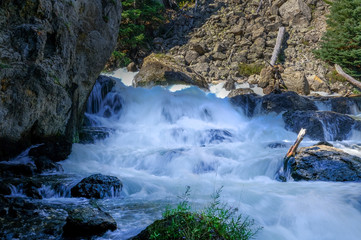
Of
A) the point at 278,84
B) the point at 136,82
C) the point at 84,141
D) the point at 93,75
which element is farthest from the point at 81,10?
the point at 278,84

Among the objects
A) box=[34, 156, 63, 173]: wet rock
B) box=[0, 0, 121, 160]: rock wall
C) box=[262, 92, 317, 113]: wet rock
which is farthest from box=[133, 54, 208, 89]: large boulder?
box=[34, 156, 63, 173]: wet rock

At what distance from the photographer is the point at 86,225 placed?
3.48 meters

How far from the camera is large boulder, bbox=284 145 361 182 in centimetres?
631

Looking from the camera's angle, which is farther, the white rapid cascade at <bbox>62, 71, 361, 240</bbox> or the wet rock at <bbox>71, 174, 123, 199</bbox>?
the wet rock at <bbox>71, 174, 123, 199</bbox>

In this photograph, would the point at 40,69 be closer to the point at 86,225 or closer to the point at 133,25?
the point at 86,225

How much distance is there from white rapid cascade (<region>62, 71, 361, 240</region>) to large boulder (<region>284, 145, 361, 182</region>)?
1.26 feet

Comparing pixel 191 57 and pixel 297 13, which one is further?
pixel 297 13

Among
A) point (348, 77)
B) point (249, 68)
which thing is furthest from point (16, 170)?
point (348, 77)

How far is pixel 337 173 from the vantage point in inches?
250

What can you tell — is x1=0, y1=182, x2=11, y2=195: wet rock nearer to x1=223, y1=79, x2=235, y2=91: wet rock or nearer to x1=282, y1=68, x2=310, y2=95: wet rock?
x1=223, y1=79, x2=235, y2=91: wet rock

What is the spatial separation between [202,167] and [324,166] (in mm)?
3160

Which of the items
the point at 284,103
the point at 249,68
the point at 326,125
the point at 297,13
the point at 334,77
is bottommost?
the point at 326,125

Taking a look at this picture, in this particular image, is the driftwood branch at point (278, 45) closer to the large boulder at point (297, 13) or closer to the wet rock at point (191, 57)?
the large boulder at point (297, 13)

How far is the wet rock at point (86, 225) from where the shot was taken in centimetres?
345
